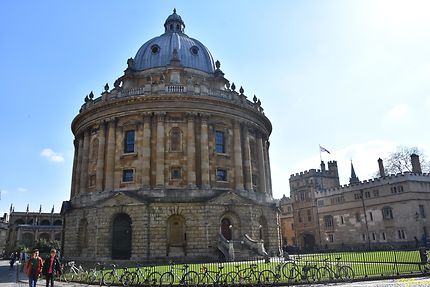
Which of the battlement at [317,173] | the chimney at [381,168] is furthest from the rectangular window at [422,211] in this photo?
the battlement at [317,173]

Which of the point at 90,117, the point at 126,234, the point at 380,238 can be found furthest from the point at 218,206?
the point at 380,238

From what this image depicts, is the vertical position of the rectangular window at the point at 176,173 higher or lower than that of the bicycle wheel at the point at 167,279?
higher

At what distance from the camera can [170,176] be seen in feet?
116

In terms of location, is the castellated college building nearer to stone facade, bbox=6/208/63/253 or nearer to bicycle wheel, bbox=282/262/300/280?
bicycle wheel, bbox=282/262/300/280

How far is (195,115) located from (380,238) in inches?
1339

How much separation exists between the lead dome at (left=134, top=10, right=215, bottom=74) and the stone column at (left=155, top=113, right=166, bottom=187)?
9231 mm

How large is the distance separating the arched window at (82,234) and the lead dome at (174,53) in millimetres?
19089

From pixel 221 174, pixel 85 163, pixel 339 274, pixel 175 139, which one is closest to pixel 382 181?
pixel 221 174

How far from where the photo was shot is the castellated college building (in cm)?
4978

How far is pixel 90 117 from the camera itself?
40.0 m

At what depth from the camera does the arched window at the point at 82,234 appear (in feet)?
120

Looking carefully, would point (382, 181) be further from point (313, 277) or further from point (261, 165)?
point (313, 277)

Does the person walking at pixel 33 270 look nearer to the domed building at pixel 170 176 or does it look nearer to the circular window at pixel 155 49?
the domed building at pixel 170 176

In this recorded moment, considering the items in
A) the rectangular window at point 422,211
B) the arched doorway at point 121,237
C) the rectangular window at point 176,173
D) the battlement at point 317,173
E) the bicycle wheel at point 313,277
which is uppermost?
the battlement at point 317,173
